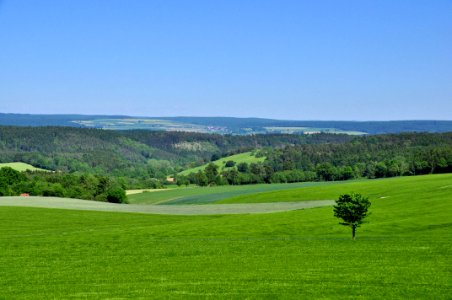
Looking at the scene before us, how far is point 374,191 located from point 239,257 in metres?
64.5

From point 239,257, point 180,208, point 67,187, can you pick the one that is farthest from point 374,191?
point 67,187

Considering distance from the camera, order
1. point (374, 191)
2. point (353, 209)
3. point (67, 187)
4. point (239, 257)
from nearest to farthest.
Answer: point (239, 257) < point (353, 209) < point (374, 191) < point (67, 187)

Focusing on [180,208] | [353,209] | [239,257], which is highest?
[353,209]

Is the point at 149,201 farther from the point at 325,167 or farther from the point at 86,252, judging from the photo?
the point at 86,252

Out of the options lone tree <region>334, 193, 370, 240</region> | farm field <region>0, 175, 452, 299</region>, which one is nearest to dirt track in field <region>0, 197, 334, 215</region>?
farm field <region>0, 175, 452, 299</region>

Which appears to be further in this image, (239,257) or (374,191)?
(374,191)

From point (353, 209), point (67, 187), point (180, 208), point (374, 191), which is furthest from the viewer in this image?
point (67, 187)

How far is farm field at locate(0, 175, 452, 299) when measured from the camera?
30.1 meters

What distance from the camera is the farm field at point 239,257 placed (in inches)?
1184

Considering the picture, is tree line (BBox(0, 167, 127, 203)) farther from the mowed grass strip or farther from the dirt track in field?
the dirt track in field

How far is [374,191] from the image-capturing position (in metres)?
103

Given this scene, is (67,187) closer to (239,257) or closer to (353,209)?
(353,209)

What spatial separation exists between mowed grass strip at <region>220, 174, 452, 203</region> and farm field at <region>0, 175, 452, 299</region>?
11128 mm

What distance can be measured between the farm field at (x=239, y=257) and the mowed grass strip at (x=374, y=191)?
11.1m
